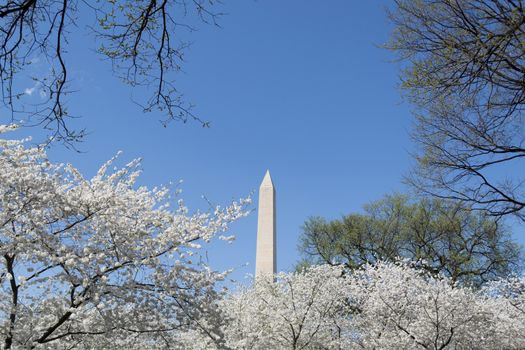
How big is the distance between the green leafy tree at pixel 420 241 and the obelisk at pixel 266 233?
17.8 feet

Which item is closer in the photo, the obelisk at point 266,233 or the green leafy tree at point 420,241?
the obelisk at point 266,233

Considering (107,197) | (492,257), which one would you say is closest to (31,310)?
(107,197)

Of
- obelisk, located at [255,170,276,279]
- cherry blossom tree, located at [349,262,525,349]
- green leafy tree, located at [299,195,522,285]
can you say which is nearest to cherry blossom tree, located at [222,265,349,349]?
cherry blossom tree, located at [349,262,525,349]

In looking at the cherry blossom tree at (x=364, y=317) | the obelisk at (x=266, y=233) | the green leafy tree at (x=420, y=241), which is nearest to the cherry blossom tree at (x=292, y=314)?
the cherry blossom tree at (x=364, y=317)

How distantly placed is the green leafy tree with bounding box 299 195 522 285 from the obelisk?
17.8 feet

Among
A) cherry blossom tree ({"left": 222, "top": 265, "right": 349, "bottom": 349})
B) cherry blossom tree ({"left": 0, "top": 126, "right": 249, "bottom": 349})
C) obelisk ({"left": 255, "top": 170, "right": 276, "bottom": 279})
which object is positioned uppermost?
obelisk ({"left": 255, "top": 170, "right": 276, "bottom": 279})

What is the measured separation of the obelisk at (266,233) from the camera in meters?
17.8

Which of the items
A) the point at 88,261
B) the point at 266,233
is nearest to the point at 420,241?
the point at 266,233

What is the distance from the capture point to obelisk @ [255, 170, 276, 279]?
1781cm

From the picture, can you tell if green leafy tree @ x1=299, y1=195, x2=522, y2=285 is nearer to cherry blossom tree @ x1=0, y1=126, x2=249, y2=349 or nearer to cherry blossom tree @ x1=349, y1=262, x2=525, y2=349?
cherry blossom tree @ x1=349, y1=262, x2=525, y2=349

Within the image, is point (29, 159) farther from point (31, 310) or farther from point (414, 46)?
point (414, 46)


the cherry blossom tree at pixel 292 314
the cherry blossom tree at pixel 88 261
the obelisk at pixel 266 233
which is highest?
the obelisk at pixel 266 233

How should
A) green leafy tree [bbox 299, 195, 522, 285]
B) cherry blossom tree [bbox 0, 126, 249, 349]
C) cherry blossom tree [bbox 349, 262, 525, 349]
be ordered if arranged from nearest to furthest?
1. cherry blossom tree [bbox 0, 126, 249, 349]
2. cherry blossom tree [bbox 349, 262, 525, 349]
3. green leafy tree [bbox 299, 195, 522, 285]

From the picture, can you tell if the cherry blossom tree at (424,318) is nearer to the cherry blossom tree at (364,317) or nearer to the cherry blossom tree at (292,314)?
the cherry blossom tree at (364,317)
